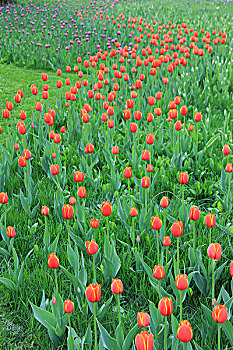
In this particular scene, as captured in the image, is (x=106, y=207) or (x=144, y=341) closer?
(x=144, y=341)

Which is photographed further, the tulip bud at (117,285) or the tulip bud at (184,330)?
the tulip bud at (117,285)

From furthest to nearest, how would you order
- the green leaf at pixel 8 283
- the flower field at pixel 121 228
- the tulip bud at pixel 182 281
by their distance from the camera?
the green leaf at pixel 8 283
the flower field at pixel 121 228
the tulip bud at pixel 182 281

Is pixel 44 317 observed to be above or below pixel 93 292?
below

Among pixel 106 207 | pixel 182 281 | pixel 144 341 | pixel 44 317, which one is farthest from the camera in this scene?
pixel 106 207

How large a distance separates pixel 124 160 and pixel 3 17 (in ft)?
29.6

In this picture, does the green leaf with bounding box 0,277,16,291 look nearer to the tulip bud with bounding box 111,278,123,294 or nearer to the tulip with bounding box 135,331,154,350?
the tulip bud with bounding box 111,278,123,294

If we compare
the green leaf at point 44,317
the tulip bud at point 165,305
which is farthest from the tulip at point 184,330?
the green leaf at point 44,317

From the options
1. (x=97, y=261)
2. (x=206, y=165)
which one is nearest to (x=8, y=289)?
(x=97, y=261)

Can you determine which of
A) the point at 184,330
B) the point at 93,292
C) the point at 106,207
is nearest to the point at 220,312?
the point at 184,330

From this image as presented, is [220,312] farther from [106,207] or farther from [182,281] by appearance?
[106,207]

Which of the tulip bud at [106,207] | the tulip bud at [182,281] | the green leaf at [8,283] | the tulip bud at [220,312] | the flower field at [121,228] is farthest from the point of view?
the green leaf at [8,283]

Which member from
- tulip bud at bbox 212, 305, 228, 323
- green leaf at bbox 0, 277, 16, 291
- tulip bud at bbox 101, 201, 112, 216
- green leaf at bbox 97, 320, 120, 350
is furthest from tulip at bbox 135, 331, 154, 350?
green leaf at bbox 0, 277, 16, 291

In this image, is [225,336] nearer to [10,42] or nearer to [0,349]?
[0,349]

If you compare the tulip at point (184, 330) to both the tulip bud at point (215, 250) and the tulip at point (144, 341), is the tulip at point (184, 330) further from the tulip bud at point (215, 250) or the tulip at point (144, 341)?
the tulip bud at point (215, 250)
